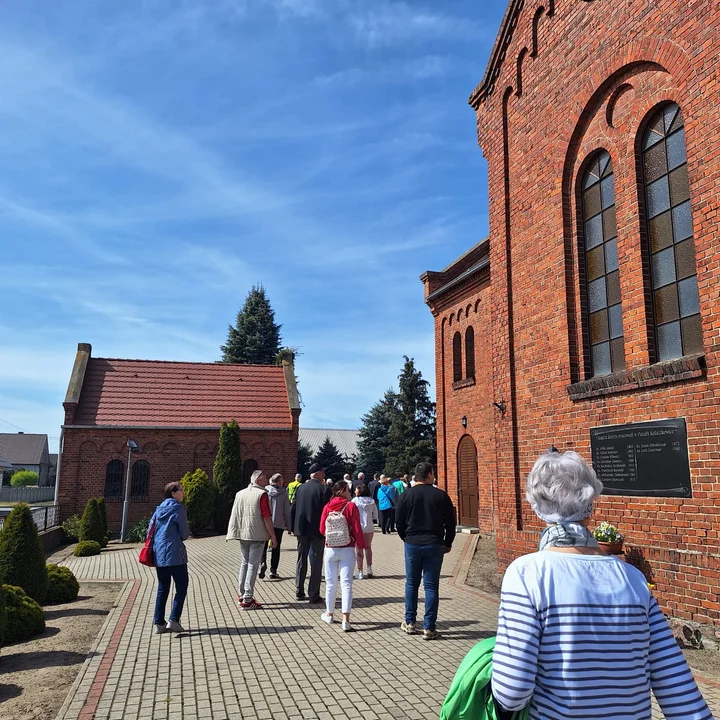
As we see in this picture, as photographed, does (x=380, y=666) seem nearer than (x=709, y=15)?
Yes

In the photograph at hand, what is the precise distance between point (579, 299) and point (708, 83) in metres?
3.07

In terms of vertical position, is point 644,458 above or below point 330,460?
below

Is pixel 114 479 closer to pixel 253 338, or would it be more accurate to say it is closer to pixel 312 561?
pixel 312 561

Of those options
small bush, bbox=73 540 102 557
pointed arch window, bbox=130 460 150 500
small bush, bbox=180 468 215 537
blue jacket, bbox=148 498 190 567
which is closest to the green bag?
blue jacket, bbox=148 498 190 567

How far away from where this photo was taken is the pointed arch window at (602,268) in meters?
8.45

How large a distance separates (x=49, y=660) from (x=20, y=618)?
132 cm

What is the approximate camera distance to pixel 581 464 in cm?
234

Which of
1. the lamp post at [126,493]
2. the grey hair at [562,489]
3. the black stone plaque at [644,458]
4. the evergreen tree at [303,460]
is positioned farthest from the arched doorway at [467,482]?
the evergreen tree at [303,460]

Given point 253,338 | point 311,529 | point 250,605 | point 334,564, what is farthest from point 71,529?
point 253,338

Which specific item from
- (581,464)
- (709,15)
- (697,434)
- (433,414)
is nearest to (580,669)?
(581,464)

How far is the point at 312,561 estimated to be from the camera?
8961 mm

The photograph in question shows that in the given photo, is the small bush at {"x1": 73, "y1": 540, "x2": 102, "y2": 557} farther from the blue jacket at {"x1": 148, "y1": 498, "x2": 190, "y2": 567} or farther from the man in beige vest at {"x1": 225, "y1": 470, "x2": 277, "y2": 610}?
the blue jacket at {"x1": 148, "y1": 498, "x2": 190, "y2": 567}

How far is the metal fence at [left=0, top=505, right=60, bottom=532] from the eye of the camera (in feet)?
64.2

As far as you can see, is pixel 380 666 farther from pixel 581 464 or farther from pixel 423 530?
pixel 581 464
